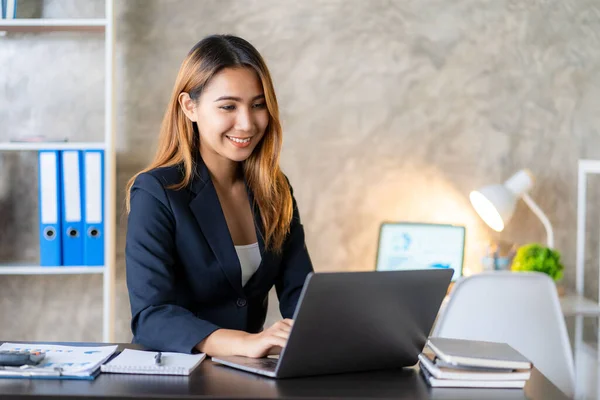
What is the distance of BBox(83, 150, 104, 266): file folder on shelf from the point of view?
303cm

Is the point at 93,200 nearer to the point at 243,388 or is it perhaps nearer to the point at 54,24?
the point at 54,24

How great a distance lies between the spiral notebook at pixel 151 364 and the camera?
1391mm

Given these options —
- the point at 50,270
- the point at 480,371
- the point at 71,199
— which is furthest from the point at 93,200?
the point at 480,371

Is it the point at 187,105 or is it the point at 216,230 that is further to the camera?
the point at 187,105

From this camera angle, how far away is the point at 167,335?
62.0 inches

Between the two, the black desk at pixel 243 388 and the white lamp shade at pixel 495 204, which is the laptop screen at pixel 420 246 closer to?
the white lamp shade at pixel 495 204

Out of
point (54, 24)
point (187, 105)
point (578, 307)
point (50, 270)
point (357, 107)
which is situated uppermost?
point (54, 24)

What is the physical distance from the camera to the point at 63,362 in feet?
4.75

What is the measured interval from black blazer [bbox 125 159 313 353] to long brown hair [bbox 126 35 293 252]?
0.04 meters

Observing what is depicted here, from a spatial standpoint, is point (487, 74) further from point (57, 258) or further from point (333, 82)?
point (57, 258)

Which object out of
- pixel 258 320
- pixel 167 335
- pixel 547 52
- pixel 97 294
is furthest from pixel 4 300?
pixel 547 52

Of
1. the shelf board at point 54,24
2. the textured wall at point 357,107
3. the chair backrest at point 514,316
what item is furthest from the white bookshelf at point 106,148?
the chair backrest at point 514,316

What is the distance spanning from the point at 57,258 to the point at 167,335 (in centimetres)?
162

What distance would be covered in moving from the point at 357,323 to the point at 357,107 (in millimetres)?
2134
